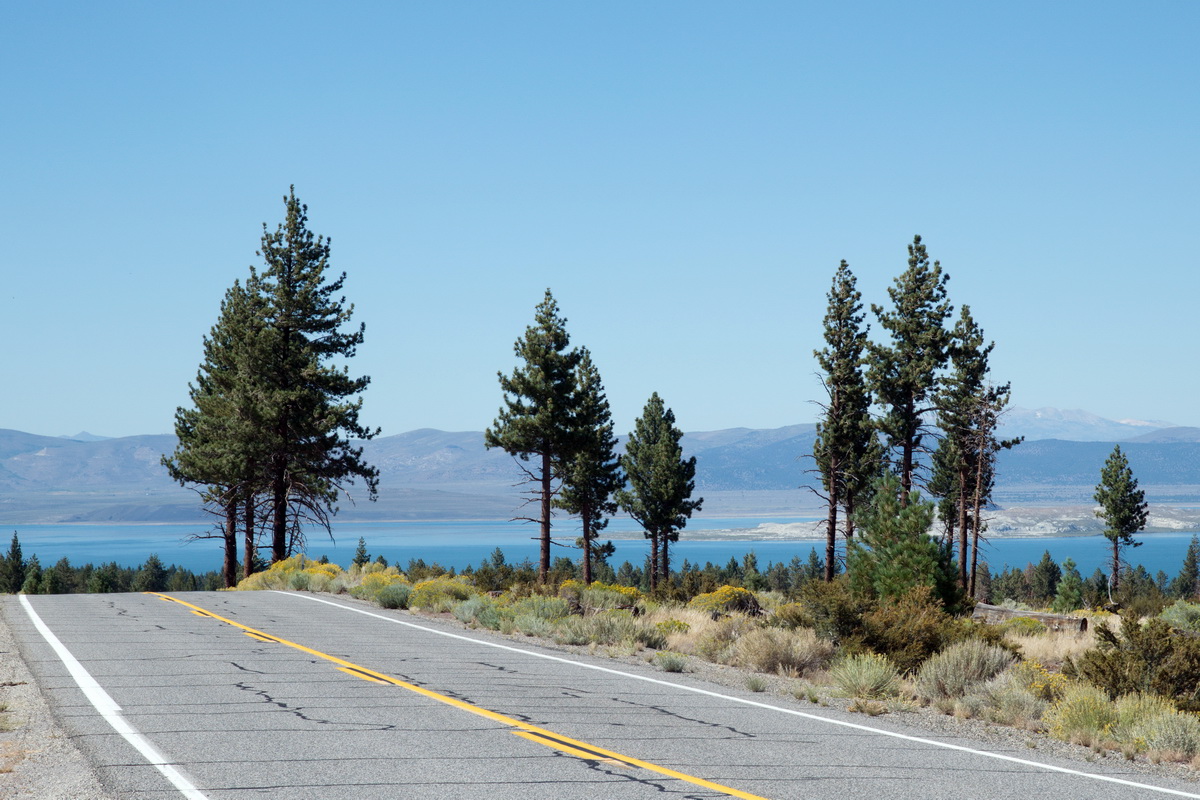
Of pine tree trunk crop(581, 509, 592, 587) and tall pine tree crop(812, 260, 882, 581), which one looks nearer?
tall pine tree crop(812, 260, 882, 581)

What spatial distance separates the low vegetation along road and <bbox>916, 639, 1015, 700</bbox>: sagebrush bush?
2.04 metres

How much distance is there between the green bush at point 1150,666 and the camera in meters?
11.7

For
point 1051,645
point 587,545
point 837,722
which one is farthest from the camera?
point 587,545

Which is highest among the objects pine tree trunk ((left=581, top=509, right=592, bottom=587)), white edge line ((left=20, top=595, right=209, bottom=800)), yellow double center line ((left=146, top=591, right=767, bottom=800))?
white edge line ((left=20, top=595, right=209, bottom=800))

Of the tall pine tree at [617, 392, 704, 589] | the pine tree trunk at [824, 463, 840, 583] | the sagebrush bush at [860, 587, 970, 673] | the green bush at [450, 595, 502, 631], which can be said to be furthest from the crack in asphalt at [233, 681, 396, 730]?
the tall pine tree at [617, 392, 704, 589]

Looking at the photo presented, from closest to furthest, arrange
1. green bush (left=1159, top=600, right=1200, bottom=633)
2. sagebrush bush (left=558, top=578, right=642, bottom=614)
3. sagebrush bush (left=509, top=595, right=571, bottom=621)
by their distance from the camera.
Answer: sagebrush bush (left=509, top=595, right=571, bottom=621)
sagebrush bush (left=558, top=578, right=642, bottom=614)
green bush (left=1159, top=600, right=1200, bottom=633)

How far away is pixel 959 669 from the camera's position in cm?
1300

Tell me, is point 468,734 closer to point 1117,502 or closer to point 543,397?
point 543,397

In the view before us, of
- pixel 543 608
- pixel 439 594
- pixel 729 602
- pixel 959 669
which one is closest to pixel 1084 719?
pixel 959 669

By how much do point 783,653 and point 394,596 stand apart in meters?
11.6

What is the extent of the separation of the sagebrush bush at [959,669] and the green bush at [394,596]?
1329 centimetres

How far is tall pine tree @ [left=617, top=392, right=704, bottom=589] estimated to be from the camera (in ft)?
217

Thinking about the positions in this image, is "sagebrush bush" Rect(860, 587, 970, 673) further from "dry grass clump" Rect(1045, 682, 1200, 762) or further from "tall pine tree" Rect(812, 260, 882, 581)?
"tall pine tree" Rect(812, 260, 882, 581)

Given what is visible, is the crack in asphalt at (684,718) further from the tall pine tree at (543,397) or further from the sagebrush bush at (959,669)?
the tall pine tree at (543,397)
